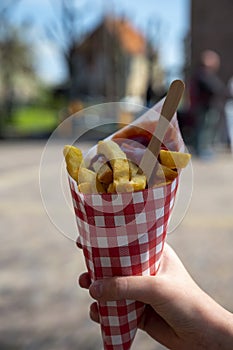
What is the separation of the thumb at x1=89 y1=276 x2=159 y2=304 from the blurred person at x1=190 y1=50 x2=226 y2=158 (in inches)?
353

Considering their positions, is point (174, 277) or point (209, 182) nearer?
point (174, 277)

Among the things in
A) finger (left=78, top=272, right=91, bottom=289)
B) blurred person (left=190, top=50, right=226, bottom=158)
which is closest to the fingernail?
finger (left=78, top=272, right=91, bottom=289)

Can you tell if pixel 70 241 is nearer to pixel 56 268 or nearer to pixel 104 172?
pixel 56 268

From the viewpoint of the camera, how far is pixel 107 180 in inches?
52.6

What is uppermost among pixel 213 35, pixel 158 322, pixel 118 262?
pixel 118 262

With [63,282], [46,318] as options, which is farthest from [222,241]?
[46,318]

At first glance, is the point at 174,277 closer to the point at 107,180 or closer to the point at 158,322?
the point at 158,322

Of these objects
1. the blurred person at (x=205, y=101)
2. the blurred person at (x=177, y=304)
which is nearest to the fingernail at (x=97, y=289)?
the blurred person at (x=177, y=304)

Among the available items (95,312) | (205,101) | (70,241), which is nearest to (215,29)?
(205,101)

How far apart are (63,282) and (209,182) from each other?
469 centimetres

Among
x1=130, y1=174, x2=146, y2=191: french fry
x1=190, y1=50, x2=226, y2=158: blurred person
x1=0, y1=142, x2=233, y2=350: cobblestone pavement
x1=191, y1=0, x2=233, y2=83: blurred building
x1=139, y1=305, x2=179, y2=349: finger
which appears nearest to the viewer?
x1=130, y1=174, x2=146, y2=191: french fry

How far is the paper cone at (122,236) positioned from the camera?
1.34 metres

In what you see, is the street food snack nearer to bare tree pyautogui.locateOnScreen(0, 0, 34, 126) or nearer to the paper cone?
the paper cone

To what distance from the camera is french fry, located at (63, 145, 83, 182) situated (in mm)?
1373
